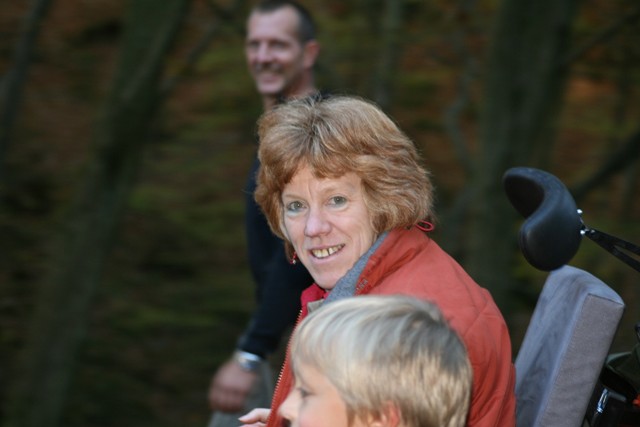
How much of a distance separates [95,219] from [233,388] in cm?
228

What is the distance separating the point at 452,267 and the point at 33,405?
3960 millimetres

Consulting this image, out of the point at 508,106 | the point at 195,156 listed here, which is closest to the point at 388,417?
the point at 508,106

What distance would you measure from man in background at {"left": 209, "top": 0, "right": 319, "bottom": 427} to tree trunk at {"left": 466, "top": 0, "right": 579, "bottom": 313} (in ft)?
4.21

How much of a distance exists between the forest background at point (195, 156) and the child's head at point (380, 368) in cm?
317

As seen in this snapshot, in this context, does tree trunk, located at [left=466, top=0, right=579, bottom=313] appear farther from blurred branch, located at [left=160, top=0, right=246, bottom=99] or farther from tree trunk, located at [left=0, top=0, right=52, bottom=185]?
tree trunk, located at [left=0, top=0, right=52, bottom=185]

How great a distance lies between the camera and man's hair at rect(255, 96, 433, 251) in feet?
8.40

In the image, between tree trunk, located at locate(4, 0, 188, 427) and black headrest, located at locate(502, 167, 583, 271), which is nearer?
black headrest, located at locate(502, 167, 583, 271)

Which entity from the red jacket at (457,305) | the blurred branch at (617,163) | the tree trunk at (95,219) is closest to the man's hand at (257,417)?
the red jacket at (457,305)

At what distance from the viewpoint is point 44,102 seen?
9.18 metres

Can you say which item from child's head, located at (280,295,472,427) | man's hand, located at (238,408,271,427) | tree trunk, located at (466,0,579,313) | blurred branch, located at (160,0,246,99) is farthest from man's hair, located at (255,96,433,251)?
blurred branch, located at (160,0,246,99)

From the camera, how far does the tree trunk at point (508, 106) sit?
4965 mm

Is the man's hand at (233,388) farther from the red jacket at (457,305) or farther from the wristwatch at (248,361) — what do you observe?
the red jacket at (457,305)

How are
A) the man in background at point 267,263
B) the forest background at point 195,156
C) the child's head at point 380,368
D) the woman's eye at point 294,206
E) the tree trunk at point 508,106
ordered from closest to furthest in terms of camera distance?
1. the child's head at point 380,368
2. the woman's eye at point 294,206
3. the man in background at point 267,263
4. the tree trunk at point 508,106
5. the forest background at point 195,156

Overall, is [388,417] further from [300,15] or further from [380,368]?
[300,15]
